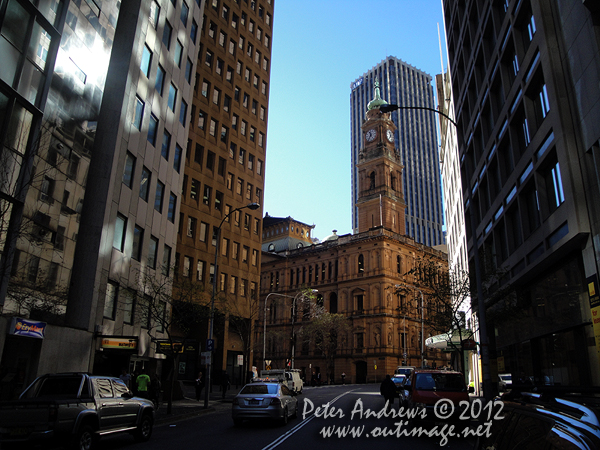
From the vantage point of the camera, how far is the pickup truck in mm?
9156

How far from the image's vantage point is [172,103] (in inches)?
1244

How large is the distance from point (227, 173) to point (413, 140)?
153 m

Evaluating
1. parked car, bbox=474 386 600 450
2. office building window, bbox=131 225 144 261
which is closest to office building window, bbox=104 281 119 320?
office building window, bbox=131 225 144 261

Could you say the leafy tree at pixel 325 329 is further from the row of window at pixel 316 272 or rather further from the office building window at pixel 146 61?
the office building window at pixel 146 61

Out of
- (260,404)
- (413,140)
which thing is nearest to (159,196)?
(260,404)

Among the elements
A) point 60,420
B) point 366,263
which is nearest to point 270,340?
point 366,263

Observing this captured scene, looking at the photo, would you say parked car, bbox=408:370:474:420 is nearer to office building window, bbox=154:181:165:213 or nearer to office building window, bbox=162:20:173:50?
office building window, bbox=154:181:165:213

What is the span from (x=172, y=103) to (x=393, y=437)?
25925 mm

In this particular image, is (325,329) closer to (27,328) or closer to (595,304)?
(595,304)

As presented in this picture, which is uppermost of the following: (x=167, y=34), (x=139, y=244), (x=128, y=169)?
(x=167, y=34)

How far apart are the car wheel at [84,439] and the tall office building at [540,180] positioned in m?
14.8

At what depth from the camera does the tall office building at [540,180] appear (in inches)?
648

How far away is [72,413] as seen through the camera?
986cm

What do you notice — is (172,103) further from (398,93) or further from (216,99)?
(398,93)
